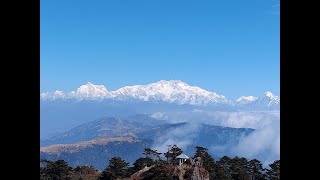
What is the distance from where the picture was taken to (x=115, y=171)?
118 ft

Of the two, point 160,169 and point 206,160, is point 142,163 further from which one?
point 206,160

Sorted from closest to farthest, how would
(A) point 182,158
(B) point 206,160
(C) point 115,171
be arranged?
(C) point 115,171 < (A) point 182,158 < (B) point 206,160

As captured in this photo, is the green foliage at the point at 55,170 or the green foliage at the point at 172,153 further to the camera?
the green foliage at the point at 172,153

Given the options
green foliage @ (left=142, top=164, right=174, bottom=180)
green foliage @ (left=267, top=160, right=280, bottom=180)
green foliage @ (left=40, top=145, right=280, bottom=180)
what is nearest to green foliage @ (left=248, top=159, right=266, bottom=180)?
green foliage @ (left=40, top=145, right=280, bottom=180)

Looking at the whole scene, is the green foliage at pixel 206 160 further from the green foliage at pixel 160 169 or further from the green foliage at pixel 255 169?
the green foliage at pixel 255 169

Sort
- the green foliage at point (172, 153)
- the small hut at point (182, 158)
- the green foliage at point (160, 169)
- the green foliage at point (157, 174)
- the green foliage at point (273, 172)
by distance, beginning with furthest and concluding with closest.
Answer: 1. the green foliage at point (172, 153)
2. the small hut at point (182, 158)
3. the green foliage at point (157, 174)
4. the green foliage at point (160, 169)
5. the green foliage at point (273, 172)

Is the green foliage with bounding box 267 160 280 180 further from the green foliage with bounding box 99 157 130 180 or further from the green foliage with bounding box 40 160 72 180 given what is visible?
the green foliage with bounding box 40 160 72 180

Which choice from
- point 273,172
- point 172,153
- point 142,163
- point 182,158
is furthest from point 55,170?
point 273,172

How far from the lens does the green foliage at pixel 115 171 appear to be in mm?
35984

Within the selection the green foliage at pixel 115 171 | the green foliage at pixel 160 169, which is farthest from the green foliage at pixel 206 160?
the green foliage at pixel 115 171

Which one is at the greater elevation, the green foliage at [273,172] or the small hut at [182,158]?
the small hut at [182,158]
